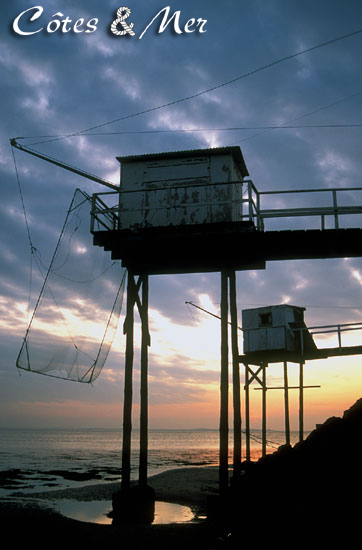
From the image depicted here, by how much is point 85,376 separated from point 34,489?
61.0 feet

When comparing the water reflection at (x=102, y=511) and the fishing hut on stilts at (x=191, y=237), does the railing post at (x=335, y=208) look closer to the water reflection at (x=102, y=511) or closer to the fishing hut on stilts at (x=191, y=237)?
the fishing hut on stilts at (x=191, y=237)

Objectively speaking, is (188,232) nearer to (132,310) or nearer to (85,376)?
(132,310)

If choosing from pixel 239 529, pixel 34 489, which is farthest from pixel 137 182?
pixel 34 489

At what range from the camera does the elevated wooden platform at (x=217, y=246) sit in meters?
15.2

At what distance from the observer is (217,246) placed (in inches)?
638

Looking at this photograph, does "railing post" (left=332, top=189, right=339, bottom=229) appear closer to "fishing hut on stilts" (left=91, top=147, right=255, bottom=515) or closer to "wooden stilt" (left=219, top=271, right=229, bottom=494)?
"fishing hut on stilts" (left=91, top=147, right=255, bottom=515)

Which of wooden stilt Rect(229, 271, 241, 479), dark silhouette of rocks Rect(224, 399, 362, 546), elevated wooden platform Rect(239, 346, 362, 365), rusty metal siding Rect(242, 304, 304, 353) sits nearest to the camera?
dark silhouette of rocks Rect(224, 399, 362, 546)

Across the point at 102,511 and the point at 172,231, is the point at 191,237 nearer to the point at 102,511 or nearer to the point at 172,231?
the point at 172,231

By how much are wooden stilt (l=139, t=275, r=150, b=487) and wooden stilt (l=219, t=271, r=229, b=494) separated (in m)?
2.69

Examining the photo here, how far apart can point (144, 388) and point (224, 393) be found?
116 inches

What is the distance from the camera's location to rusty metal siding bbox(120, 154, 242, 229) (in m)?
16.5

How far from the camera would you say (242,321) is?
89.5 ft

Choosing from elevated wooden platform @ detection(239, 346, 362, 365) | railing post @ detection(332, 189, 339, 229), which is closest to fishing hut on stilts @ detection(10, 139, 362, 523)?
railing post @ detection(332, 189, 339, 229)

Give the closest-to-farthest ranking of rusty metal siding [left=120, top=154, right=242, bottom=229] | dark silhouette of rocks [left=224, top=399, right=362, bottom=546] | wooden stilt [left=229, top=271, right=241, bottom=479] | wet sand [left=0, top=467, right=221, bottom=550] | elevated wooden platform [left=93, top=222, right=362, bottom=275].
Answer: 1. dark silhouette of rocks [left=224, top=399, right=362, bottom=546]
2. wet sand [left=0, top=467, right=221, bottom=550]
3. elevated wooden platform [left=93, top=222, right=362, bottom=275]
4. wooden stilt [left=229, top=271, right=241, bottom=479]
5. rusty metal siding [left=120, top=154, right=242, bottom=229]
